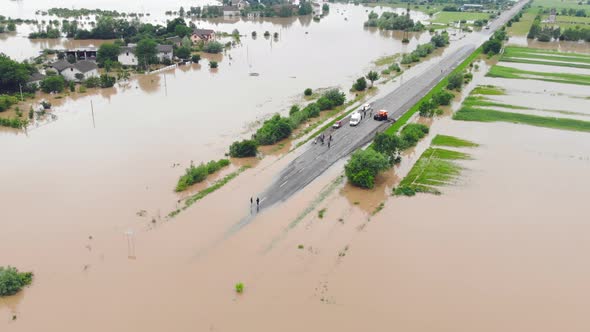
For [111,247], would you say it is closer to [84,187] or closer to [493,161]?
[84,187]

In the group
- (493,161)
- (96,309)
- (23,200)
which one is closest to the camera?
(96,309)

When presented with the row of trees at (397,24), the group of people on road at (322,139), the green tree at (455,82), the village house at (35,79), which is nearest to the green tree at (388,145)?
the group of people on road at (322,139)

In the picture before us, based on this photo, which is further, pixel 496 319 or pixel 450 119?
pixel 450 119

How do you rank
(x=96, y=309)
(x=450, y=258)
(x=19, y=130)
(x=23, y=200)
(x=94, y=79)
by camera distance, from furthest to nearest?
(x=94, y=79), (x=19, y=130), (x=23, y=200), (x=450, y=258), (x=96, y=309)

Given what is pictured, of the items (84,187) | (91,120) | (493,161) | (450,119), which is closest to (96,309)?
(84,187)

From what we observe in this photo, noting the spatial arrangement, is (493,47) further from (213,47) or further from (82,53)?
(82,53)

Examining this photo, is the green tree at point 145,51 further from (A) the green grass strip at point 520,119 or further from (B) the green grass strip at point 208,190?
(A) the green grass strip at point 520,119

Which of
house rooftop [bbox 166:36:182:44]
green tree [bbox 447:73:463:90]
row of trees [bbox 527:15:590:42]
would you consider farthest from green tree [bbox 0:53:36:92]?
row of trees [bbox 527:15:590:42]
